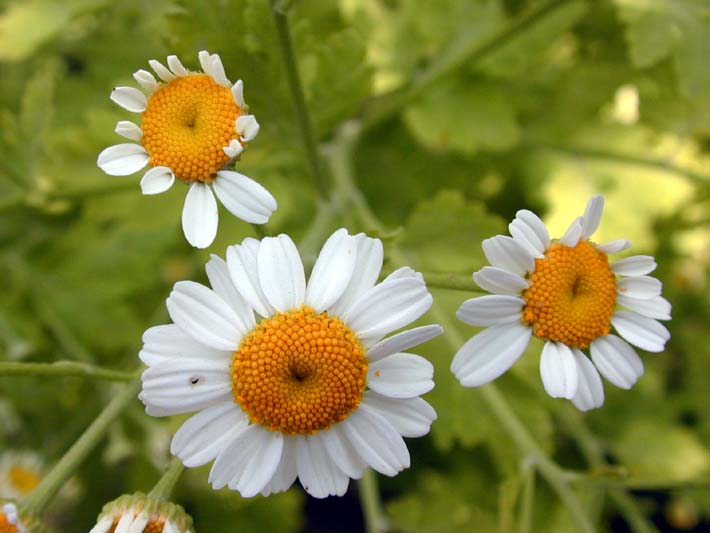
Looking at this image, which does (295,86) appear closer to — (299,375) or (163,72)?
(163,72)

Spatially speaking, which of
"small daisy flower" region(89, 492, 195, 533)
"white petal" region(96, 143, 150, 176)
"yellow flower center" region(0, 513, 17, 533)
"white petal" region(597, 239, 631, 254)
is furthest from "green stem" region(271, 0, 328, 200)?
→ "yellow flower center" region(0, 513, 17, 533)

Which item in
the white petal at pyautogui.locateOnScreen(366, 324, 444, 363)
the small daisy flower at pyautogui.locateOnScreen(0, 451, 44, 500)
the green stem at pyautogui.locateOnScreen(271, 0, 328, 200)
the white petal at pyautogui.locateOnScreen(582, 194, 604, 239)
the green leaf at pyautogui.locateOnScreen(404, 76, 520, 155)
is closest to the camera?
the white petal at pyautogui.locateOnScreen(366, 324, 444, 363)

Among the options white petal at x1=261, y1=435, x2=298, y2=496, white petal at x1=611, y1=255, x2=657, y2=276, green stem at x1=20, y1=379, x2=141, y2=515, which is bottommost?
white petal at x1=611, y1=255, x2=657, y2=276

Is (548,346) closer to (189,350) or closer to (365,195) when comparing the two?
(189,350)

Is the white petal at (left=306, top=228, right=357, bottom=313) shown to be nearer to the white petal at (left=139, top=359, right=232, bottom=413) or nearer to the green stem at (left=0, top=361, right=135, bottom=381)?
the white petal at (left=139, top=359, right=232, bottom=413)

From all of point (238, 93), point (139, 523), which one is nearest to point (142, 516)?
point (139, 523)

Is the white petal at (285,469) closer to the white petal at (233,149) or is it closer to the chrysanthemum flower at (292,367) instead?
Result: the chrysanthemum flower at (292,367)

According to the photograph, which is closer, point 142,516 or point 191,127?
point 142,516

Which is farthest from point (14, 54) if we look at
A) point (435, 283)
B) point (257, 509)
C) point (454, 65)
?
point (257, 509)
